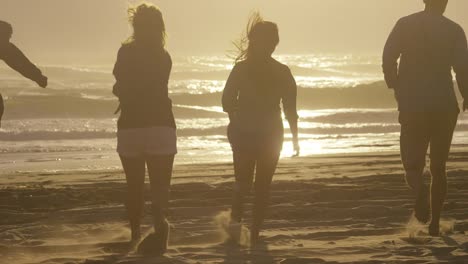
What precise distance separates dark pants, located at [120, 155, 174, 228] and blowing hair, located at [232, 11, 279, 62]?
948 millimetres

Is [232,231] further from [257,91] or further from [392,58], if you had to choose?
[392,58]

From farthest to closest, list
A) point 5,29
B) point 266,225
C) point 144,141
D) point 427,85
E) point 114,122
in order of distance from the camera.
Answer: point 114,122 → point 266,225 → point 427,85 → point 5,29 → point 144,141

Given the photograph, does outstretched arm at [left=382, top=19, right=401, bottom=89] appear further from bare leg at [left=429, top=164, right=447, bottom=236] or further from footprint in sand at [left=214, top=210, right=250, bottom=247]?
footprint in sand at [left=214, top=210, right=250, bottom=247]

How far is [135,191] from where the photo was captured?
24.7ft

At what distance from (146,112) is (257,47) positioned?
929 mm

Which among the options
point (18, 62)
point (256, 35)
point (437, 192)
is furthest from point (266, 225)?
point (18, 62)

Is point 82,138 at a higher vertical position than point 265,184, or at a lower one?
lower

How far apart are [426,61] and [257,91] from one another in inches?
47.0

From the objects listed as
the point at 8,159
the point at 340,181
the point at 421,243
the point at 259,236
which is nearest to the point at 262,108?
the point at 259,236

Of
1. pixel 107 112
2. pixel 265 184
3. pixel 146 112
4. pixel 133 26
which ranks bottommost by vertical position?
pixel 107 112

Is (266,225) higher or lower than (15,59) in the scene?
lower

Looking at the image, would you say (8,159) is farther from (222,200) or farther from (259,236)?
(259,236)

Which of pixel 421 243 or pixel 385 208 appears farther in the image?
pixel 385 208

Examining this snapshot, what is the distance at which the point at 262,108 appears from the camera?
759 centimetres
